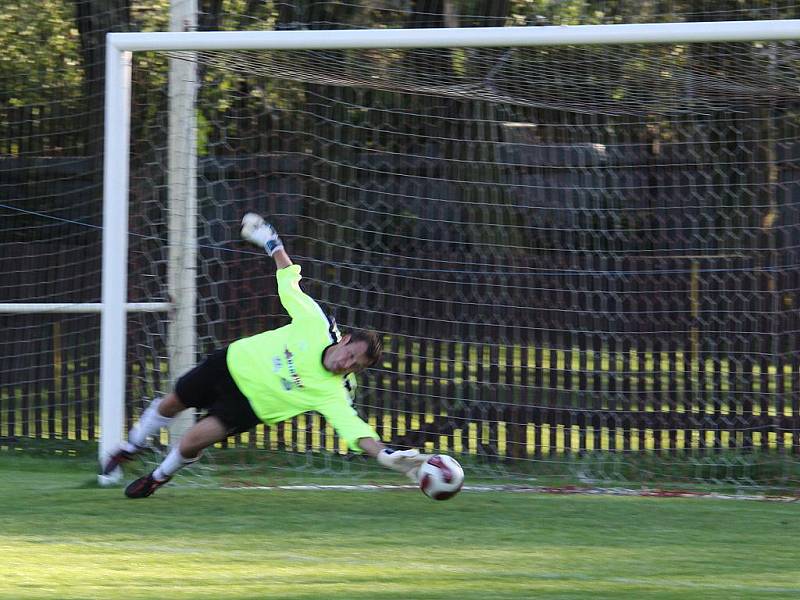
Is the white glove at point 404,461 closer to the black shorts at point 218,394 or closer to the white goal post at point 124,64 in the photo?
the black shorts at point 218,394

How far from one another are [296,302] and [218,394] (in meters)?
0.68

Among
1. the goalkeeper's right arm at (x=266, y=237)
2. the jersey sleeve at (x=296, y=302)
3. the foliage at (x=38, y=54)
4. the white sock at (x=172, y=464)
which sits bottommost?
the white sock at (x=172, y=464)

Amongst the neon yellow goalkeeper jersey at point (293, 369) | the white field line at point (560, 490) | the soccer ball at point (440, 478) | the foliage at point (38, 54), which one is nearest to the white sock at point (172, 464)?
the neon yellow goalkeeper jersey at point (293, 369)

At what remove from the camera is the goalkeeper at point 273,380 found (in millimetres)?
6129

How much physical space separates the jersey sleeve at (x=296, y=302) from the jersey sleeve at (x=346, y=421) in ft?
1.50

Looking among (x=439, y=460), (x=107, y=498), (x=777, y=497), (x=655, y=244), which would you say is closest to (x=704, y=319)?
(x=655, y=244)

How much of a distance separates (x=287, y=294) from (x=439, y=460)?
4.42 feet

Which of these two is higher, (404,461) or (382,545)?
(404,461)

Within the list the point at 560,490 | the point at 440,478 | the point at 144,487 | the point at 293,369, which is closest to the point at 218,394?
the point at 293,369

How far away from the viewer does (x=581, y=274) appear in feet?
27.8

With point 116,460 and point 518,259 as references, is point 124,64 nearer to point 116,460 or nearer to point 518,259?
point 116,460

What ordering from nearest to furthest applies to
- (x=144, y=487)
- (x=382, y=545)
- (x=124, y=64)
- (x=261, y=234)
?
(x=382, y=545), (x=144, y=487), (x=261, y=234), (x=124, y=64)

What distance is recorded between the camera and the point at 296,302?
6.43m

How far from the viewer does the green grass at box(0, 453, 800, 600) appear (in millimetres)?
4695
